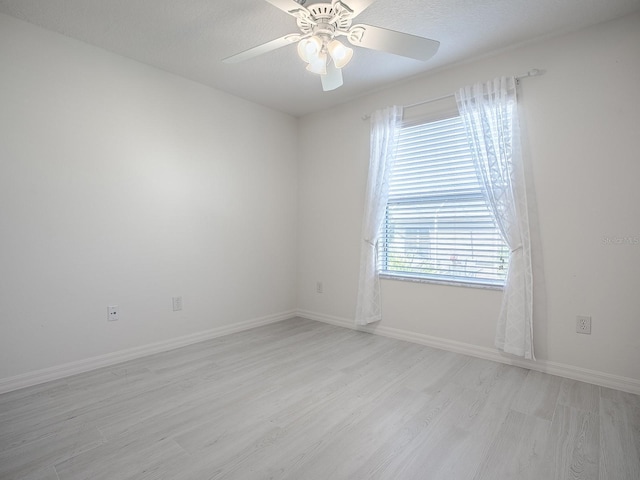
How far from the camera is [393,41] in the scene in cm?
185

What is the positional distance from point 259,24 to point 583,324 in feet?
10.1

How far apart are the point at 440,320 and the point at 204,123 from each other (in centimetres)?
292

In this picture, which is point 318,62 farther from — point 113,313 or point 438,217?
point 113,313

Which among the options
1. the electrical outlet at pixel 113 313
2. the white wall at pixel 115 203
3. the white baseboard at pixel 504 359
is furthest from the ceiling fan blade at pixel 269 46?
the white baseboard at pixel 504 359

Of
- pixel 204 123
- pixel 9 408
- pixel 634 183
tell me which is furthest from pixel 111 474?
pixel 634 183

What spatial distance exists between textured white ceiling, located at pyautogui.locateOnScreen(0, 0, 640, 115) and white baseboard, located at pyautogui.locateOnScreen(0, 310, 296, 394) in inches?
94.6

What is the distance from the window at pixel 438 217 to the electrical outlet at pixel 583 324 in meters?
0.54

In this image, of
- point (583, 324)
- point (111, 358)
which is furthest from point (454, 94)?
point (111, 358)

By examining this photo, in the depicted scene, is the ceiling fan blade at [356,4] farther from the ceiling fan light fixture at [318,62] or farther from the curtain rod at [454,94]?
the curtain rod at [454,94]

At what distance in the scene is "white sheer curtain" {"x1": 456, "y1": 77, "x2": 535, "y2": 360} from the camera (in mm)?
2502

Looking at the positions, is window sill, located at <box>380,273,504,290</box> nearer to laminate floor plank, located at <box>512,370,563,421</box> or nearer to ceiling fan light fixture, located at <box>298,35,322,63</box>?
laminate floor plank, located at <box>512,370,563,421</box>

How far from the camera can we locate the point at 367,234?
3383 millimetres

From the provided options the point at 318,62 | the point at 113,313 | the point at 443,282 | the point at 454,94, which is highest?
the point at 454,94

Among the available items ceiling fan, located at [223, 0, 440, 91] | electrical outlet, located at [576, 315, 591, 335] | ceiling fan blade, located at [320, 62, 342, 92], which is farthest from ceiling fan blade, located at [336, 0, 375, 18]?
electrical outlet, located at [576, 315, 591, 335]
